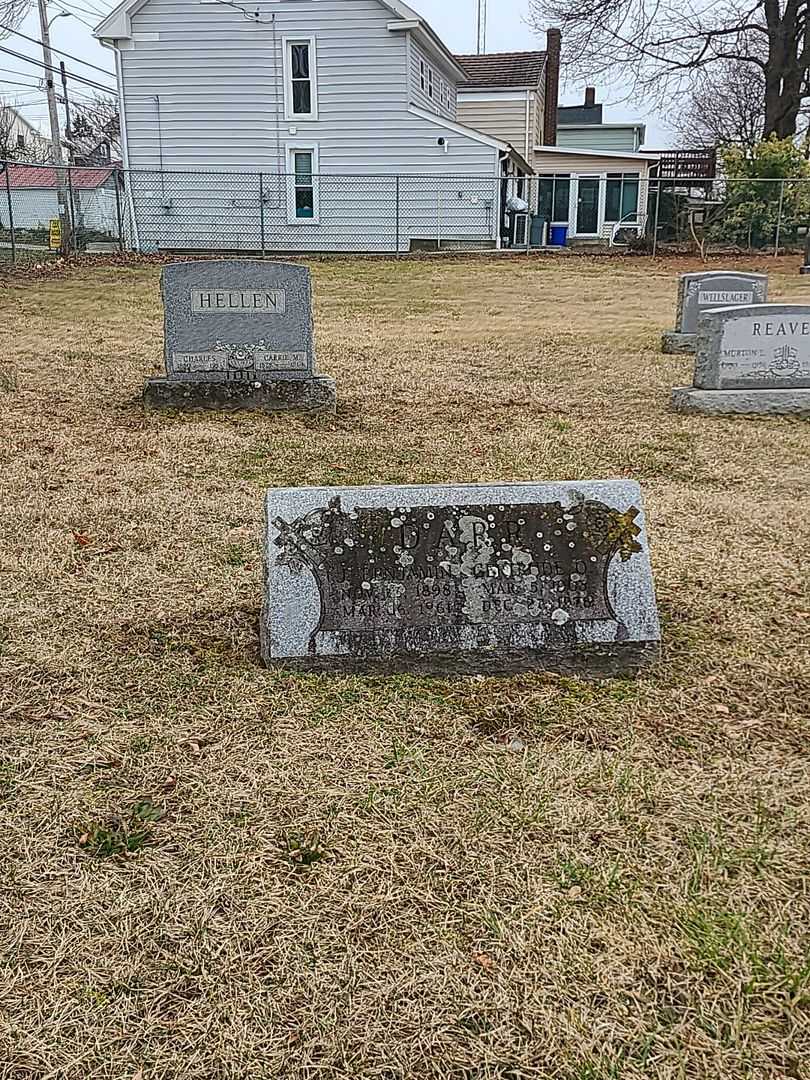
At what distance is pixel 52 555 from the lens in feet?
14.5

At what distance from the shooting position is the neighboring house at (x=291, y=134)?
22.8m

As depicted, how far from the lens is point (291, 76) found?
2323cm

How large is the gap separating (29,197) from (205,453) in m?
43.3

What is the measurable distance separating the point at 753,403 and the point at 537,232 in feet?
75.2

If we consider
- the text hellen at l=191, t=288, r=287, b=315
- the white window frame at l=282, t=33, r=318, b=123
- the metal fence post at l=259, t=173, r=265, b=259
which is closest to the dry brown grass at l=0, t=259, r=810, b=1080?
the text hellen at l=191, t=288, r=287, b=315

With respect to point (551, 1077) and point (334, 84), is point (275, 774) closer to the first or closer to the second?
point (551, 1077)

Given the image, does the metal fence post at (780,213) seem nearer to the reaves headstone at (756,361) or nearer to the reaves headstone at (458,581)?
the reaves headstone at (756,361)

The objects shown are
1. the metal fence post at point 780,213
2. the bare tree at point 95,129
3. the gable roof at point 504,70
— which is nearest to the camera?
the metal fence post at point 780,213

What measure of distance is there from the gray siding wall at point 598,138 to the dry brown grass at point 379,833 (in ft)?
133

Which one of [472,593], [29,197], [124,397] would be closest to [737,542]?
[472,593]

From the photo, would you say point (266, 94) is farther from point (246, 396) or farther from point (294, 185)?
point (246, 396)

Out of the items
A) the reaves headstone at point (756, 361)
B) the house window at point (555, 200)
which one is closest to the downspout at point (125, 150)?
the house window at point (555, 200)

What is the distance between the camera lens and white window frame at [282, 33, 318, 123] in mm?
22984

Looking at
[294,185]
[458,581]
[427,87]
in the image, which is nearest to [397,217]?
[294,185]
